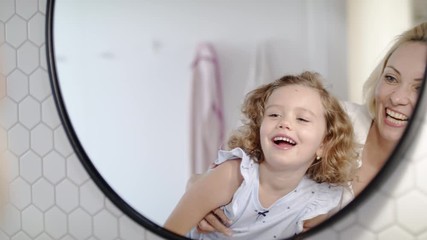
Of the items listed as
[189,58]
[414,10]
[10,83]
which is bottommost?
[10,83]

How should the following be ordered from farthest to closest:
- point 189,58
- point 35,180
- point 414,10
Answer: point 35,180, point 189,58, point 414,10

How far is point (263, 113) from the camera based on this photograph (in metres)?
0.84

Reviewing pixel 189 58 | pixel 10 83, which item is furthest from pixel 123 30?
pixel 10 83

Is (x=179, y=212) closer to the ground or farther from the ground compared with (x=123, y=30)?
closer to the ground

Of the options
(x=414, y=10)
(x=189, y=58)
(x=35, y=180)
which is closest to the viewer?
(x=414, y=10)

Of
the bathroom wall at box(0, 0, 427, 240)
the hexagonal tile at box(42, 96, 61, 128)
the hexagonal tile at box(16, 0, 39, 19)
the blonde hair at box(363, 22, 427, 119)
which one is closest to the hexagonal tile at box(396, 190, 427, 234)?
the blonde hair at box(363, 22, 427, 119)

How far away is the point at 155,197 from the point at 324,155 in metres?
0.31

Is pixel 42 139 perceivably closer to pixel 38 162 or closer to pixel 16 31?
pixel 38 162

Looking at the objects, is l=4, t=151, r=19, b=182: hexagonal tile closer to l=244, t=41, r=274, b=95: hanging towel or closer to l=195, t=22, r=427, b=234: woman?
l=244, t=41, r=274, b=95: hanging towel

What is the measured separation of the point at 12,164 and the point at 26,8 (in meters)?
0.32

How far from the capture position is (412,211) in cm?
82

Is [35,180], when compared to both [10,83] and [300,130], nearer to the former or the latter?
[10,83]

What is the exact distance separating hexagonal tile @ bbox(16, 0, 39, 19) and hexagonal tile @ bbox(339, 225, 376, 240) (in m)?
0.73

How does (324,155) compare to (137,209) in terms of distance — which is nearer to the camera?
(324,155)
